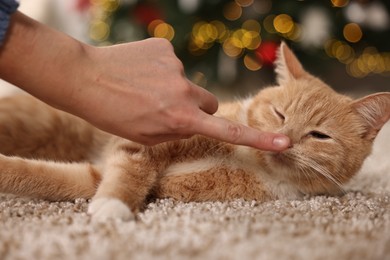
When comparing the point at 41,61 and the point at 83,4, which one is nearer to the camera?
the point at 41,61

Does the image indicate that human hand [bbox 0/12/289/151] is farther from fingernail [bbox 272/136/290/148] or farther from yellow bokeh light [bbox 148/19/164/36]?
yellow bokeh light [bbox 148/19/164/36]

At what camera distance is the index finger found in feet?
3.47

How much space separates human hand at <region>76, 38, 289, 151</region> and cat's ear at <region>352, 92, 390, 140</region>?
1.76ft

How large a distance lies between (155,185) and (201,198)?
13 centimetres

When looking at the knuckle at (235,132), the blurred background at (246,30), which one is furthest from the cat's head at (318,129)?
the blurred background at (246,30)

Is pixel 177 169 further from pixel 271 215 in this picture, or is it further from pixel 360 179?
pixel 360 179

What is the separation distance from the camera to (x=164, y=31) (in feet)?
10.7

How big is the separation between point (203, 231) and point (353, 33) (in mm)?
2797

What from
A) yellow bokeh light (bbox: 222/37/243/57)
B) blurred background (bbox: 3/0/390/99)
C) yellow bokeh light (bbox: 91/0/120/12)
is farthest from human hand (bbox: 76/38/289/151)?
yellow bokeh light (bbox: 91/0/120/12)

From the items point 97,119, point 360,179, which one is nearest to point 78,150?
point 97,119

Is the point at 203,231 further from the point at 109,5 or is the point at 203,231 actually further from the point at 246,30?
the point at 109,5

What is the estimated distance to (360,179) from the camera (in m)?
1.78

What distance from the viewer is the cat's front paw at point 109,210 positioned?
3.45 feet

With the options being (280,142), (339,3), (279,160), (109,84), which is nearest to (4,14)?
(109,84)
